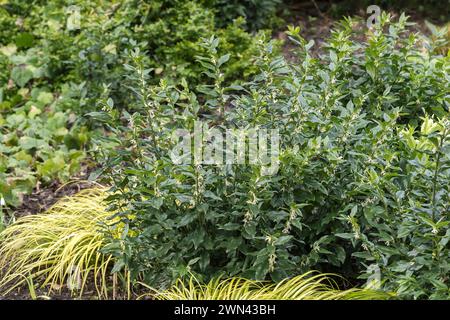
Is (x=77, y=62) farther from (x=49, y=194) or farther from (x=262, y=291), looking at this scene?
(x=262, y=291)

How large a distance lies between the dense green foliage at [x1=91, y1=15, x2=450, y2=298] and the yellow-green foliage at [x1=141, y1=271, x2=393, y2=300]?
0.07 metres

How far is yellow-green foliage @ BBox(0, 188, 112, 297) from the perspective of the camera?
14.1 feet

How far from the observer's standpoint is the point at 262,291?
12.4ft

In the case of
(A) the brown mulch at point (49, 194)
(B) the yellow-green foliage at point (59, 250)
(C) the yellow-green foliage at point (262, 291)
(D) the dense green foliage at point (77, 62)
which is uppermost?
(D) the dense green foliage at point (77, 62)

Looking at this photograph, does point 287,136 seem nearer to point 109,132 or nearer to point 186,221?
point 186,221

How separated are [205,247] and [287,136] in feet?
2.50

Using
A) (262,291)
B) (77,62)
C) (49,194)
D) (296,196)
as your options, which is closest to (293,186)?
(296,196)

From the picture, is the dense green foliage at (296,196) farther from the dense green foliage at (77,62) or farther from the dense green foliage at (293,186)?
the dense green foliage at (77,62)

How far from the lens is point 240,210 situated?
389cm

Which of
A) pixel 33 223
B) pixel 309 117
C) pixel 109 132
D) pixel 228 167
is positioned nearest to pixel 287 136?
pixel 309 117

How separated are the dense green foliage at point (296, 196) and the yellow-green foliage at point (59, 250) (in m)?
0.42

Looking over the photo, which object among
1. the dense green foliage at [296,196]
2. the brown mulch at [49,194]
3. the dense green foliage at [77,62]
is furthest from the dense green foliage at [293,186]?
the dense green foliage at [77,62]

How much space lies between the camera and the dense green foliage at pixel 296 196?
142 inches

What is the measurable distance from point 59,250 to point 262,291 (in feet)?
4.90
